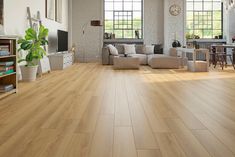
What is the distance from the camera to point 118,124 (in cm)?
296

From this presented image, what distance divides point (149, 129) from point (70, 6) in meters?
11.1

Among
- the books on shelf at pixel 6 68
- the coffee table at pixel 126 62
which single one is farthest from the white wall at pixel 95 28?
the books on shelf at pixel 6 68

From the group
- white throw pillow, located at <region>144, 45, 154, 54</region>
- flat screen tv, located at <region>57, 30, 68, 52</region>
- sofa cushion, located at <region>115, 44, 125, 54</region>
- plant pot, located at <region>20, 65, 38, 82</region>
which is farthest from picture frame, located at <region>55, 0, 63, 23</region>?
plant pot, located at <region>20, 65, 38, 82</region>

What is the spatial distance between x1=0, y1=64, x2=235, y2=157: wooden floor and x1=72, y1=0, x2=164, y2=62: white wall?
27.9 ft

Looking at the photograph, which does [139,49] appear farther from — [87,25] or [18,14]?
[18,14]

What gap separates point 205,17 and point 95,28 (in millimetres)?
4402

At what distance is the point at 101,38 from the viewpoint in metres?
13.3

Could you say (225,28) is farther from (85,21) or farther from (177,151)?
(177,151)

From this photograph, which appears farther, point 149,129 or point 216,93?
point 216,93

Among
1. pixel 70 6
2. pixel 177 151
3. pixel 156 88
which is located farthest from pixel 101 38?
pixel 177 151

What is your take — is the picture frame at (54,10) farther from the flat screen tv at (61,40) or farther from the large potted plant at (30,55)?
the large potted plant at (30,55)

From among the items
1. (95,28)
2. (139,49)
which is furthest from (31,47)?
(95,28)

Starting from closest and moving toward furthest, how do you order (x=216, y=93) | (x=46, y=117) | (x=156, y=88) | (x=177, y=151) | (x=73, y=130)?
(x=177, y=151) < (x=73, y=130) < (x=46, y=117) < (x=216, y=93) < (x=156, y=88)

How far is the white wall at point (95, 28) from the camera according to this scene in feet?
43.5
